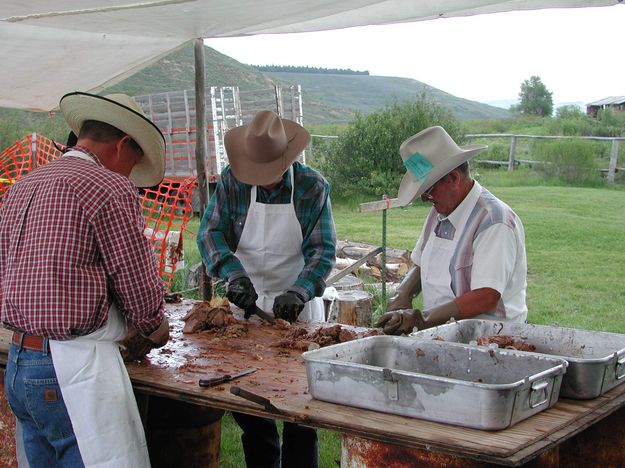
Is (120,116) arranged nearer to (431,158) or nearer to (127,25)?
(431,158)

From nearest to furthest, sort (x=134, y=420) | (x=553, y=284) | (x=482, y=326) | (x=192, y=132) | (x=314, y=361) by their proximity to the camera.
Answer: (x=314, y=361), (x=134, y=420), (x=482, y=326), (x=553, y=284), (x=192, y=132)

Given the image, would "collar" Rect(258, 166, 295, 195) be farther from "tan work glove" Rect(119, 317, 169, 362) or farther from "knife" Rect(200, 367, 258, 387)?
"knife" Rect(200, 367, 258, 387)

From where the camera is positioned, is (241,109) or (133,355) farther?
(241,109)

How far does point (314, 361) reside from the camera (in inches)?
106

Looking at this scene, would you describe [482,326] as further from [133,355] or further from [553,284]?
[553,284]

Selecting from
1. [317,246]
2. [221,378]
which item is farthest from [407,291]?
[221,378]

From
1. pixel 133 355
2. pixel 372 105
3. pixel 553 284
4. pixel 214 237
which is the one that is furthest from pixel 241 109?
pixel 372 105

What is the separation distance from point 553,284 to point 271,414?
8547 mm

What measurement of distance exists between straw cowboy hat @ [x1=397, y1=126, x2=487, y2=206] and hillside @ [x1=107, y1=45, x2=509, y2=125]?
21539 mm

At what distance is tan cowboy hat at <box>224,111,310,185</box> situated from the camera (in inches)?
170

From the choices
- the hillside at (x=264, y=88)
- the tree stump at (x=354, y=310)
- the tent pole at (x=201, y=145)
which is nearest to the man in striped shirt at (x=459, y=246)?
the tree stump at (x=354, y=310)

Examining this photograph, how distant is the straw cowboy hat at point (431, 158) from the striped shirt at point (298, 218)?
736 mm

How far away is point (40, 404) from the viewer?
304 centimetres

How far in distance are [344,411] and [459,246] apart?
53.5 inches
